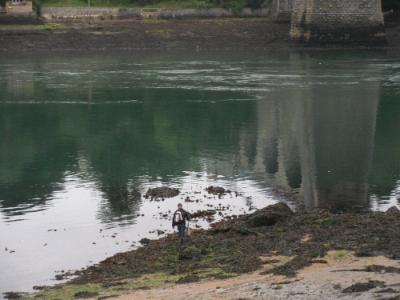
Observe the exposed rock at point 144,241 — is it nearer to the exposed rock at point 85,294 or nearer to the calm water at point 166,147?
the calm water at point 166,147

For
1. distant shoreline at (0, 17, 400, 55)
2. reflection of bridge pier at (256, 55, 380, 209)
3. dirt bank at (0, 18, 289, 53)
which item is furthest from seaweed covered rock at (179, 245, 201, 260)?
dirt bank at (0, 18, 289, 53)

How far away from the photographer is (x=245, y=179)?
2727 cm

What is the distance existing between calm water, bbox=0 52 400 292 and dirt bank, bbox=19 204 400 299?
1.11m

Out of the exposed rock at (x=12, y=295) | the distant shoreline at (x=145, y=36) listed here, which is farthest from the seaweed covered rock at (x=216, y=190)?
the distant shoreline at (x=145, y=36)

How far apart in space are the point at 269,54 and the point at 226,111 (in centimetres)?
2853

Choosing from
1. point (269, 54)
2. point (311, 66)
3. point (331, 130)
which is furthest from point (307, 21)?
point (331, 130)

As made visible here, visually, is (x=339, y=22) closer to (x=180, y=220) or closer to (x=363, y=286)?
(x=180, y=220)

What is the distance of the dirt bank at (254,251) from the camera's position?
55.2 ft

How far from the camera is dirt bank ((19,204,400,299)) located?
663 inches

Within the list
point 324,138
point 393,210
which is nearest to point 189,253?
point 393,210

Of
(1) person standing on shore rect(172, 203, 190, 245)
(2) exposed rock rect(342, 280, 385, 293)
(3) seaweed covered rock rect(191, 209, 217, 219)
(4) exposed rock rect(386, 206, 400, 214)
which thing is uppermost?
(2) exposed rock rect(342, 280, 385, 293)

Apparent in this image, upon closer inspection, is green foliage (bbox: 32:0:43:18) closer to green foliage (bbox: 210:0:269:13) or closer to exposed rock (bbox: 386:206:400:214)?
green foliage (bbox: 210:0:269:13)

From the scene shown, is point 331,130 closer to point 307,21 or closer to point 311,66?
point 311,66

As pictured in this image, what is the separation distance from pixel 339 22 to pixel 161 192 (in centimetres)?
5115
